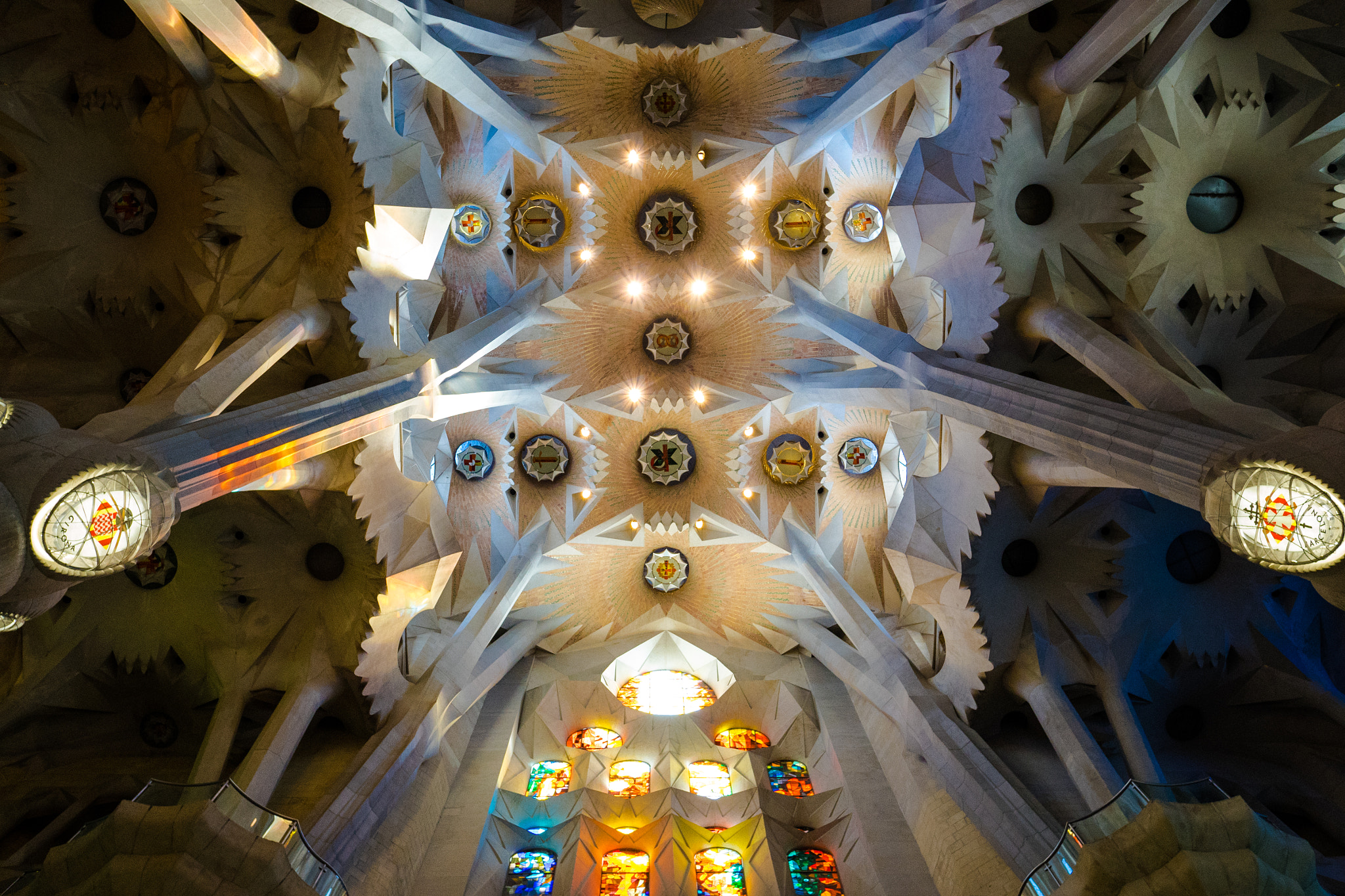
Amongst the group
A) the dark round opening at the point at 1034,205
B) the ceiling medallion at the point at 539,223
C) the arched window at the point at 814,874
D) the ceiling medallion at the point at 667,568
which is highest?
the ceiling medallion at the point at 539,223

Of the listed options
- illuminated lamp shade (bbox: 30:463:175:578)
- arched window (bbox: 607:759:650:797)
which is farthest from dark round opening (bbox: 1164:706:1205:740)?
illuminated lamp shade (bbox: 30:463:175:578)

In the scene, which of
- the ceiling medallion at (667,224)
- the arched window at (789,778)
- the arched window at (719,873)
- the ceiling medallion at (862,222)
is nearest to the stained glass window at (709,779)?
the arched window at (789,778)

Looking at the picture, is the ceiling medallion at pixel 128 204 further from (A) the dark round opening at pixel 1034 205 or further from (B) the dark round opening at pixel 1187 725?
(B) the dark round opening at pixel 1187 725

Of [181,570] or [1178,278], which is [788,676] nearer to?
[1178,278]

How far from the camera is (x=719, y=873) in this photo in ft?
38.7

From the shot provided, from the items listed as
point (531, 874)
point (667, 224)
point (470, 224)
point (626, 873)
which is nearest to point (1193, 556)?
point (626, 873)

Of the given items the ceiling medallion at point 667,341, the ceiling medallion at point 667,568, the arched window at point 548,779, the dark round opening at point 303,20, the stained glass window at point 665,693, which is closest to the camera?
the dark round opening at point 303,20

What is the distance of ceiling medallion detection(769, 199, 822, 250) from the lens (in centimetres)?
1520

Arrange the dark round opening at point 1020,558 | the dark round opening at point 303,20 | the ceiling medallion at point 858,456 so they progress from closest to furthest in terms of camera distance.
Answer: the dark round opening at point 303,20, the dark round opening at point 1020,558, the ceiling medallion at point 858,456

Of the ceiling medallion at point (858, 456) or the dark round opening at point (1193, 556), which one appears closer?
the dark round opening at point (1193, 556)

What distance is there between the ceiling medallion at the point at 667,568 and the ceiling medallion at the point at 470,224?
6563 mm

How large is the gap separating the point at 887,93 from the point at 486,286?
7068 mm

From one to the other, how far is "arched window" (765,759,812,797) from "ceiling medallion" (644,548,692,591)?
155 inches

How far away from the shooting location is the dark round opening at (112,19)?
33.5 ft
